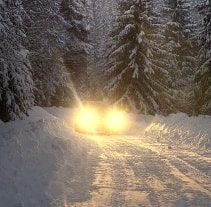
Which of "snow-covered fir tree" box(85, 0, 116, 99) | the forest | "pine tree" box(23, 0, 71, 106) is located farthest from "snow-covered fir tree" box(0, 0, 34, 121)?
"snow-covered fir tree" box(85, 0, 116, 99)

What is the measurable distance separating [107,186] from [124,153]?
18.2 ft

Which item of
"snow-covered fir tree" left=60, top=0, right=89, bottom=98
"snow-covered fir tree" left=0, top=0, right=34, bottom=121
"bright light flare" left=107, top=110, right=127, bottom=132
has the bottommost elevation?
"bright light flare" left=107, top=110, right=127, bottom=132

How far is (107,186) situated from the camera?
9109 mm

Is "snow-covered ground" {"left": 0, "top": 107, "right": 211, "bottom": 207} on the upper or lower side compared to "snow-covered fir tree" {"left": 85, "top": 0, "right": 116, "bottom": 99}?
lower

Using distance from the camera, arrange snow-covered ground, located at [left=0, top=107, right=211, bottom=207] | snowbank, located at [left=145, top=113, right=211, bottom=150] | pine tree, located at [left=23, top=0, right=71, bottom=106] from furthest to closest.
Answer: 1. pine tree, located at [left=23, top=0, right=71, bottom=106]
2. snowbank, located at [left=145, top=113, right=211, bottom=150]
3. snow-covered ground, located at [left=0, top=107, right=211, bottom=207]

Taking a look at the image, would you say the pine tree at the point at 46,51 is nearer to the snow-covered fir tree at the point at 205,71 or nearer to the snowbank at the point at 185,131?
the snowbank at the point at 185,131

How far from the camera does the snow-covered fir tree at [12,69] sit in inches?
518

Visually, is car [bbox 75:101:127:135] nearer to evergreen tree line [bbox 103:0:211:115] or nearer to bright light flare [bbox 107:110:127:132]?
bright light flare [bbox 107:110:127:132]

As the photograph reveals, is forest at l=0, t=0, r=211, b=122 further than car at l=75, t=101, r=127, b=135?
Yes

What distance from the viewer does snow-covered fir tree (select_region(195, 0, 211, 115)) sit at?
27.0 metres

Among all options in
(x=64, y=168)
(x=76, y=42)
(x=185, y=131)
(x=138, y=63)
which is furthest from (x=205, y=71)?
(x=64, y=168)

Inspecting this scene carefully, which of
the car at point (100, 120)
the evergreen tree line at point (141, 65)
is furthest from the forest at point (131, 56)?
the car at point (100, 120)

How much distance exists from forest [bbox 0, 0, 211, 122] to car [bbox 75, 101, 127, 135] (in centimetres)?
200

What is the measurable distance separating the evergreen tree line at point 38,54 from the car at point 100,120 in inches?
149
